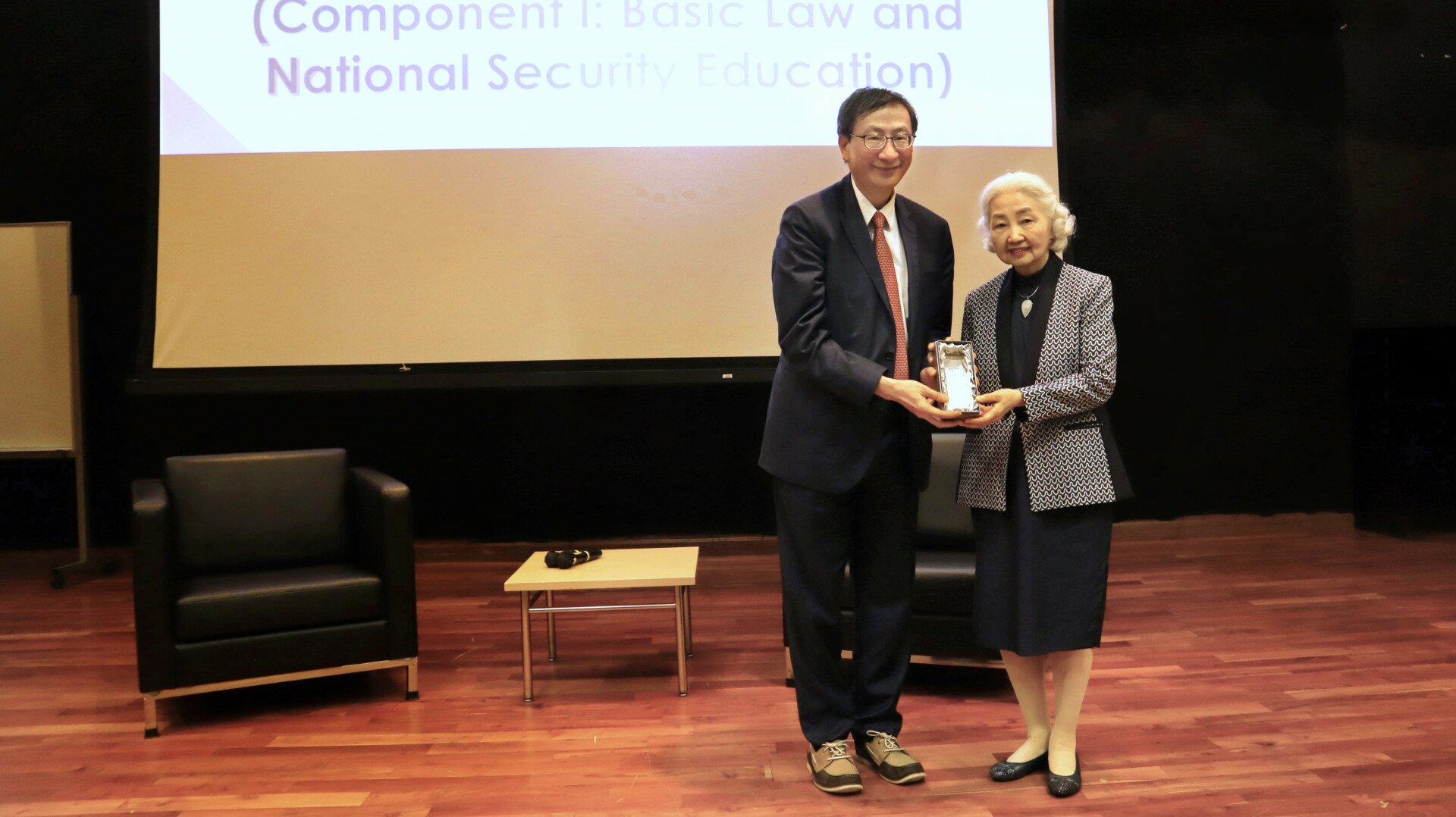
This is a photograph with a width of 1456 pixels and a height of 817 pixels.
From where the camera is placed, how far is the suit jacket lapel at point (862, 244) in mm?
2252

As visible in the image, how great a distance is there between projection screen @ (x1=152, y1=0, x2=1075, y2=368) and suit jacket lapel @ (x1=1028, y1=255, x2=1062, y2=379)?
207 centimetres

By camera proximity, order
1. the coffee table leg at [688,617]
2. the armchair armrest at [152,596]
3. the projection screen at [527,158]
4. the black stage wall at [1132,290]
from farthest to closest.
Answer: the black stage wall at [1132,290] < the projection screen at [527,158] < the coffee table leg at [688,617] < the armchair armrest at [152,596]

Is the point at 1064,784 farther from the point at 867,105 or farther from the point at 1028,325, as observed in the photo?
the point at 867,105

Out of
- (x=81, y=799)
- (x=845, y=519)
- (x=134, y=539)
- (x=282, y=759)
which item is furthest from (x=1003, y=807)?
(x=134, y=539)

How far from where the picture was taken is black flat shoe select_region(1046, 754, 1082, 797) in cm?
227

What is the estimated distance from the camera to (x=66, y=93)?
4.87 metres

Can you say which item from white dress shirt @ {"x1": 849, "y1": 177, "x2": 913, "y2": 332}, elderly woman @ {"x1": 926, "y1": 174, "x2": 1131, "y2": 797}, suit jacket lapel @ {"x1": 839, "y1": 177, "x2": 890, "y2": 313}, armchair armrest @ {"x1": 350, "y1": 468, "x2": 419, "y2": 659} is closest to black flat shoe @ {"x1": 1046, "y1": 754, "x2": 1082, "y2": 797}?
elderly woman @ {"x1": 926, "y1": 174, "x2": 1131, "y2": 797}

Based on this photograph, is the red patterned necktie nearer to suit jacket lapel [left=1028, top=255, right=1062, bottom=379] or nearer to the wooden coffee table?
suit jacket lapel [left=1028, top=255, right=1062, bottom=379]

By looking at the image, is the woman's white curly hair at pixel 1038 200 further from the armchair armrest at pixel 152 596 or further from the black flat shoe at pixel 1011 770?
the armchair armrest at pixel 152 596

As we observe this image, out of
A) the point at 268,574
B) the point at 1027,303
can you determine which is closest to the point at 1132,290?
the point at 1027,303

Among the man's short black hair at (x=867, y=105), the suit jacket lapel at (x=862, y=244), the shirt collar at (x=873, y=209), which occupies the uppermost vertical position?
the man's short black hair at (x=867, y=105)

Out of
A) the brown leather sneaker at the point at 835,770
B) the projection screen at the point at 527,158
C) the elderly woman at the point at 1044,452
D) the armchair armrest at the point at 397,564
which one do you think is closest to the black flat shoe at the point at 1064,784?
the elderly woman at the point at 1044,452

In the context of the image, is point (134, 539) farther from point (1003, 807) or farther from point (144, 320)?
point (1003, 807)

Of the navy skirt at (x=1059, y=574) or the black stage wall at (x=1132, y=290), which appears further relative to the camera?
the black stage wall at (x=1132, y=290)
